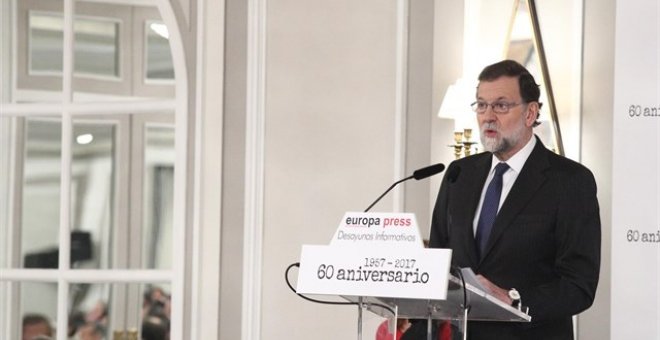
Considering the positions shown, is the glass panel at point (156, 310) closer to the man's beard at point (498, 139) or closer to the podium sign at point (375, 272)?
the man's beard at point (498, 139)

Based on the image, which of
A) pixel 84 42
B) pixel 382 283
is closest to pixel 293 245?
pixel 84 42

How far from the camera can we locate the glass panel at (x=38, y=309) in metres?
6.01

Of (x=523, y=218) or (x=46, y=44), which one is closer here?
(x=523, y=218)

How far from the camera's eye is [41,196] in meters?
6.06

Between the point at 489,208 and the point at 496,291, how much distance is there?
42 cm

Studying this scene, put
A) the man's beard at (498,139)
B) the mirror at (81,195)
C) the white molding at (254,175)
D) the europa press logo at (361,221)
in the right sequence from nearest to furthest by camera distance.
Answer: the europa press logo at (361,221)
the man's beard at (498,139)
the white molding at (254,175)
the mirror at (81,195)

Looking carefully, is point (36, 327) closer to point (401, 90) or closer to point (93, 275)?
point (93, 275)

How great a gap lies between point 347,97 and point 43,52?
58.3 inches

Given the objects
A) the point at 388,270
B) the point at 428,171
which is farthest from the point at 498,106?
the point at 388,270

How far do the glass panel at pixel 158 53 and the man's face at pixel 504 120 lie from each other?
2411 millimetres

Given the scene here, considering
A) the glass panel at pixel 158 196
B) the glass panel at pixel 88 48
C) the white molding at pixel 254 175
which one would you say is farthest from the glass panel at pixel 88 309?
the glass panel at pixel 88 48

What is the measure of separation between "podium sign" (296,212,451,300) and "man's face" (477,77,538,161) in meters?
0.68

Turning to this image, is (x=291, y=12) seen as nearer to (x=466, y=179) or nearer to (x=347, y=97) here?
(x=347, y=97)

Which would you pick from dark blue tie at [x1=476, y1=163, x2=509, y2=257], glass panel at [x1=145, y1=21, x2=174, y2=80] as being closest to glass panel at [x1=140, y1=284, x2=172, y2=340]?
glass panel at [x1=145, y1=21, x2=174, y2=80]
